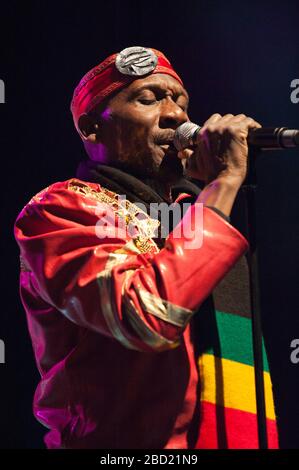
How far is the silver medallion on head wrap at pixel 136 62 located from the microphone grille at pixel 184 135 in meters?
0.27

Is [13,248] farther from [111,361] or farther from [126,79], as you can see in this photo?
[111,361]

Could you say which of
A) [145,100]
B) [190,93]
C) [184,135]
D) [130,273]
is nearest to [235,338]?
[130,273]

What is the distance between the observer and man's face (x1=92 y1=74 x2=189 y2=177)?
83.6 inches

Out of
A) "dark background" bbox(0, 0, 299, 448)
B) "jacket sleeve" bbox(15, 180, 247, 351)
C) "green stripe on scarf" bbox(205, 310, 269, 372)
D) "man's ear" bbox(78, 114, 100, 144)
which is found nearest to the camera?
"jacket sleeve" bbox(15, 180, 247, 351)

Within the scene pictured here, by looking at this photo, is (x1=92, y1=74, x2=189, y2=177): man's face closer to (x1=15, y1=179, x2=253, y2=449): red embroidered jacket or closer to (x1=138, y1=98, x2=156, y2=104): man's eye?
(x1=138, y1=98, x2=156, y2=104): man's eye

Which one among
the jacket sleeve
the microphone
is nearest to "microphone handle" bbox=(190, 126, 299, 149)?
the microphone

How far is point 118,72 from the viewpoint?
2.23 meters

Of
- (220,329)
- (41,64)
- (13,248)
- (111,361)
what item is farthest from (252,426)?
(41,64)

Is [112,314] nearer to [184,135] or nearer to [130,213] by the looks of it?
[130,213]

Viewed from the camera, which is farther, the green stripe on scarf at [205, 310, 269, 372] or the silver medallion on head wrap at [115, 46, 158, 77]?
the silver medallion on head wrap at [115, 46, 158, 77]

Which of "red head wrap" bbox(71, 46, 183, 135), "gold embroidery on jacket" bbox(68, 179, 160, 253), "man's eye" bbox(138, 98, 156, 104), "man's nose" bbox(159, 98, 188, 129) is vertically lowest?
"gold embroidery on jacket" bbox(68, 179, 160, 253)

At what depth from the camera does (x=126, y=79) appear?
7.27 ft

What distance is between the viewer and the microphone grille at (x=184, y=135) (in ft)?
6.42

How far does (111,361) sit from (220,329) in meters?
0.29
